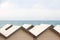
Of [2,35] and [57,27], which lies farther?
[57,27]

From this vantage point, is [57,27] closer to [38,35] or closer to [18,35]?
[38,35]

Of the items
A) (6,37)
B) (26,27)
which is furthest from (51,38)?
(6,37)

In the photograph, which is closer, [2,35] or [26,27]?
[2,35]

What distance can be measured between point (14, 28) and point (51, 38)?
3.57 ft

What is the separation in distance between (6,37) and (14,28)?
16.0 inches

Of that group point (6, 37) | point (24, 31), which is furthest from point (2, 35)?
point (24, 31)

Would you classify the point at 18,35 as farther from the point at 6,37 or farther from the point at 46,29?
the point at 46,29

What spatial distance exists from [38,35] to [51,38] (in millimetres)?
409

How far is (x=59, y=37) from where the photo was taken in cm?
650

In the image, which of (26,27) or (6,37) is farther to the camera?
(26,27)

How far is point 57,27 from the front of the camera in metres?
6.67

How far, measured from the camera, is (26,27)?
6.67 meters

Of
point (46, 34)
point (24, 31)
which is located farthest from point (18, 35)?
point (46, 34)

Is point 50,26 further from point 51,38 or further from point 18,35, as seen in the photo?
point 18,35
